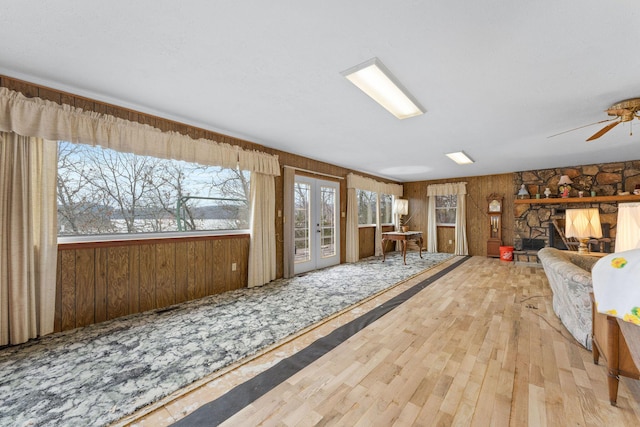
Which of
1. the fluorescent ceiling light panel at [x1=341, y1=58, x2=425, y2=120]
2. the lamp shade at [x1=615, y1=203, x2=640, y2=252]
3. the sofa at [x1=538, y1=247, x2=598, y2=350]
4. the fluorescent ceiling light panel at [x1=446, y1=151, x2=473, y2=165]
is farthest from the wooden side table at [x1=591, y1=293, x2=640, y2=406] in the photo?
the fluorescent ceiling light panel at [x1=446, y1=151, x2=473, y2=165]

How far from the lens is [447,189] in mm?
7574

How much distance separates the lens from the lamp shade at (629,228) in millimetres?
1801

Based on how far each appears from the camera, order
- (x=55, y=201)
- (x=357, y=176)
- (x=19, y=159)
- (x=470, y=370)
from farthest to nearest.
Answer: (x=357, y=176) < (x=55, y=201) < (x=19, y=159) < (x=470, y=370)

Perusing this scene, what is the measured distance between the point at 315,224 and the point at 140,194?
9.88 feet

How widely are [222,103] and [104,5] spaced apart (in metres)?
1.29

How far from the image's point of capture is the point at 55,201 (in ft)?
7.97

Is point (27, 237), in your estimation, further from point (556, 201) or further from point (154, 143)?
point (556, 201)

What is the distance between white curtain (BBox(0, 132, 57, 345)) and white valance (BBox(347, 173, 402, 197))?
16.0 feet

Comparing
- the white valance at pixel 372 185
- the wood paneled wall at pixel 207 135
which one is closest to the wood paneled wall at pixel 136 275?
the wood paneled wall at pixel 207 135

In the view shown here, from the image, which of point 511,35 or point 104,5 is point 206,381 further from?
point 511,35

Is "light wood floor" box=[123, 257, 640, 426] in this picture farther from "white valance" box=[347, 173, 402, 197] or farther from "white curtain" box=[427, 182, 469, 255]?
"white curtain" box=[427, 182, 469, 255]

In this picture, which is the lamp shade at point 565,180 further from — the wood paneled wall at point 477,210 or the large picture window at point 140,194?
the large picture window at point 140,194

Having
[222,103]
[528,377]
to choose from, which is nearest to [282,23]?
[222,103]

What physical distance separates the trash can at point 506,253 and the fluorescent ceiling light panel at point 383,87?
519 cm
